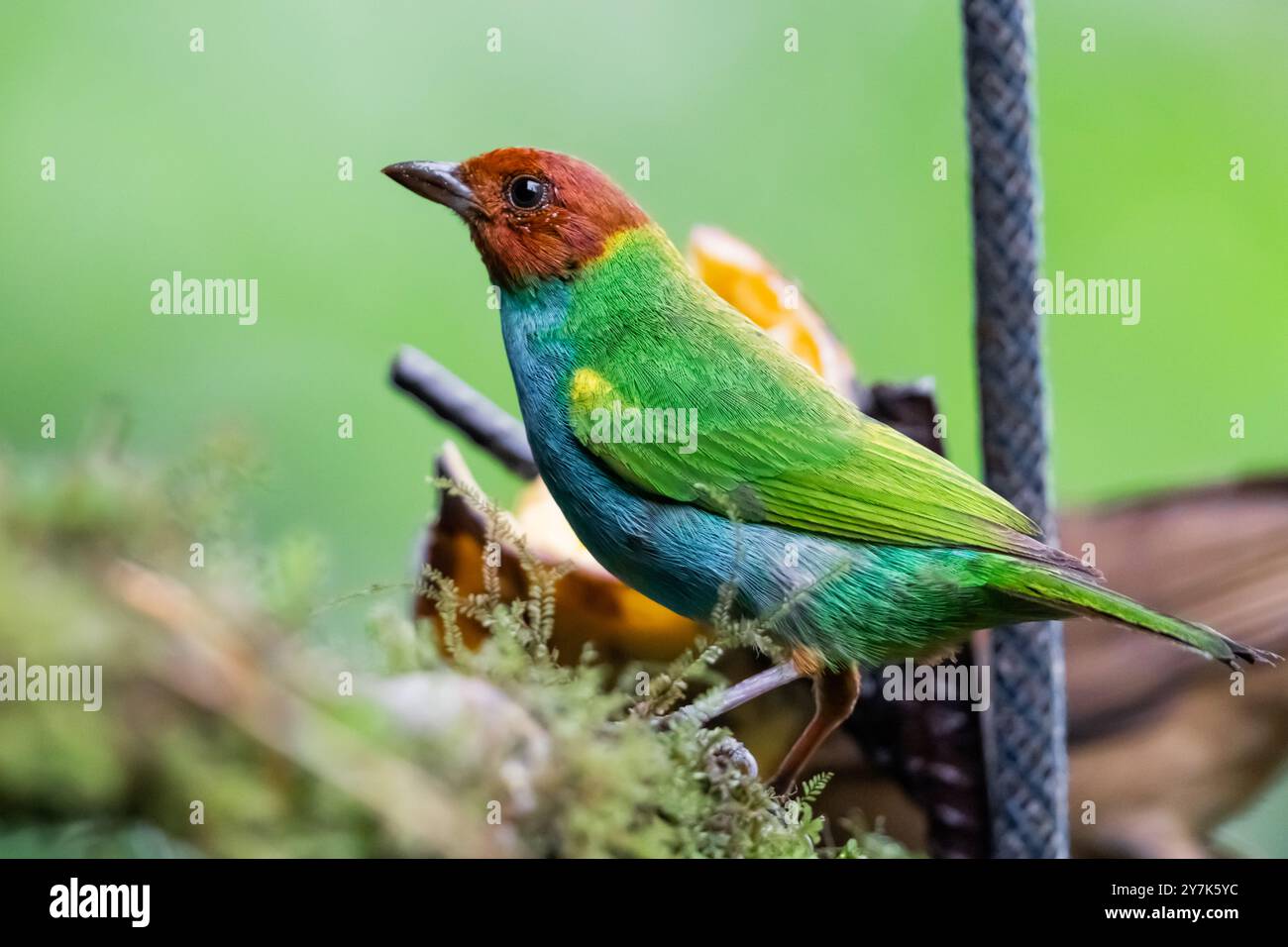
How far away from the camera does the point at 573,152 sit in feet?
10.8

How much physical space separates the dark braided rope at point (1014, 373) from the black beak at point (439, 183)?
0.84 m

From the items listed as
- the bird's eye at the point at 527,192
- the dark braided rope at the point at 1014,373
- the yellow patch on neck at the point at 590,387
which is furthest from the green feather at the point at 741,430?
the dark braided rope at the point at 1014,373

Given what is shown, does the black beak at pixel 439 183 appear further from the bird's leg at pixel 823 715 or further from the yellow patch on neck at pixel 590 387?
the bird's leg at pixel 823 715

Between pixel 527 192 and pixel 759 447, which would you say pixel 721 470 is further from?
pixel 527 192

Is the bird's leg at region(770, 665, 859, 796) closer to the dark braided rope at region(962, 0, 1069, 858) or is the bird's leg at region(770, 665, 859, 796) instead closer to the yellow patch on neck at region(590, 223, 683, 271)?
the dark braided rope at region(962, 0, 1069, 858)

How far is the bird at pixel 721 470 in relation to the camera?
5.99ft

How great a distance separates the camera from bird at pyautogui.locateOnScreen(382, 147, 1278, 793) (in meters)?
1.83

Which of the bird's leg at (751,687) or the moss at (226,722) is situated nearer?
the moss at (226,722)

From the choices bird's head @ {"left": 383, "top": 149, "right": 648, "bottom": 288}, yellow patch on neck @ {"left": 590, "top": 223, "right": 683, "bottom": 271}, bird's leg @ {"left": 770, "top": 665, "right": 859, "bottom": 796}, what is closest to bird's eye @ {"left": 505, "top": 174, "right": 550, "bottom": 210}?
bird's head @ {"left": 383, "top": 149, "right": 648, "bottom": 288}

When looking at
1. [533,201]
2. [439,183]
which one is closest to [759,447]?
[533,201]

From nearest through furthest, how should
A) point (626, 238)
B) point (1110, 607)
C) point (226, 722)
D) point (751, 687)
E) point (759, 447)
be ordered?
point (226, 722) < point (1110, 607) < point (751, 687) < point (759, 447) < point (626, 238)

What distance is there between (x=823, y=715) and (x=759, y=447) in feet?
1.36
